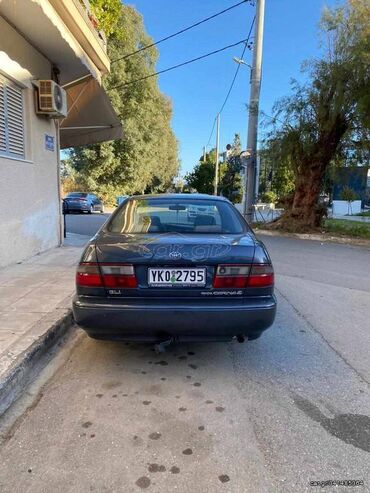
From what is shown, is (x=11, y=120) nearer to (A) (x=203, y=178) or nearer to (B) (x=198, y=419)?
(B) (x=198, y=419)

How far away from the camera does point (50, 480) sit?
203cm

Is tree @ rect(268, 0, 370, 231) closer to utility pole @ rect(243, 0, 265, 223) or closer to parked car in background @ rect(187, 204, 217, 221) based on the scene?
utility pole @ rect(243, 0, 265, 223)

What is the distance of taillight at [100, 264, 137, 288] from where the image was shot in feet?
9.66

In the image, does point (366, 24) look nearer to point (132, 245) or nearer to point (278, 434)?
point (132, 245)

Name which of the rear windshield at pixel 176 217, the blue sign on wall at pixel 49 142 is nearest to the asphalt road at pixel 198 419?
the rear windshield at pixel 176 217

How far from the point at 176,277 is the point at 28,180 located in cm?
543

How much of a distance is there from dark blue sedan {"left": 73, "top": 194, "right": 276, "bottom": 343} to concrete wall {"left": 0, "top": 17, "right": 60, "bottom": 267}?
13.3ft

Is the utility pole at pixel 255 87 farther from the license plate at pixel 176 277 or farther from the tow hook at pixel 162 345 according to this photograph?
the license plate at pixel 176 277

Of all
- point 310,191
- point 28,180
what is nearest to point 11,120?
point 28,180

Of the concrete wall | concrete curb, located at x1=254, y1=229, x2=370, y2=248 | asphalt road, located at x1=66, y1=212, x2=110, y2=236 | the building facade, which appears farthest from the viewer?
asphalt road, located at x1=66, y1=212, x2=110, y2=236

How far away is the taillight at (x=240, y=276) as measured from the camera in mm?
2957

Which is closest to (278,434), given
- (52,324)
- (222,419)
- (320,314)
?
(222,419)

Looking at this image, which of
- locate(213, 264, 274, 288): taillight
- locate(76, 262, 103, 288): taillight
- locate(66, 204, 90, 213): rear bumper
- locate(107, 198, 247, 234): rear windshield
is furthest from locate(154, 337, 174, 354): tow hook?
locate(66, 204, 90, 213): rear bumper

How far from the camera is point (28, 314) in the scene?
4.06 m
